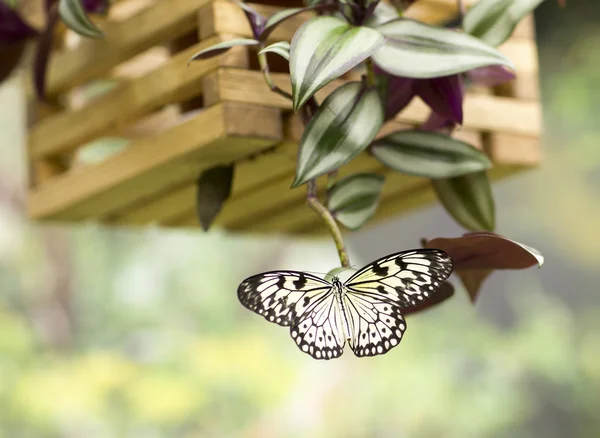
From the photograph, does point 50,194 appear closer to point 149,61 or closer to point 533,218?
point 149,61

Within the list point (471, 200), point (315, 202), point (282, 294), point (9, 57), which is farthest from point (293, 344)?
point (282, 294)

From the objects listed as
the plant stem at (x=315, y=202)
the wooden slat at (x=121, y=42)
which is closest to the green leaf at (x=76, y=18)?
the wooden slat at (x=121, y=42)

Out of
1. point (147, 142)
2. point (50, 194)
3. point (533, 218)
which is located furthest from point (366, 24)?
point (533, 218)

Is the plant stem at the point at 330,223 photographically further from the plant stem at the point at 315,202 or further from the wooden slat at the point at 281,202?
the wooden slat at the point at 281,202

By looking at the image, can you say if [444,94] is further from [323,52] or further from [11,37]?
[11,37]

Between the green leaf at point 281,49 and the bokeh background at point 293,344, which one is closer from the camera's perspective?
the green leaf at point 281,49

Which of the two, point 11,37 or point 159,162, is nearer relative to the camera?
point 159,162
